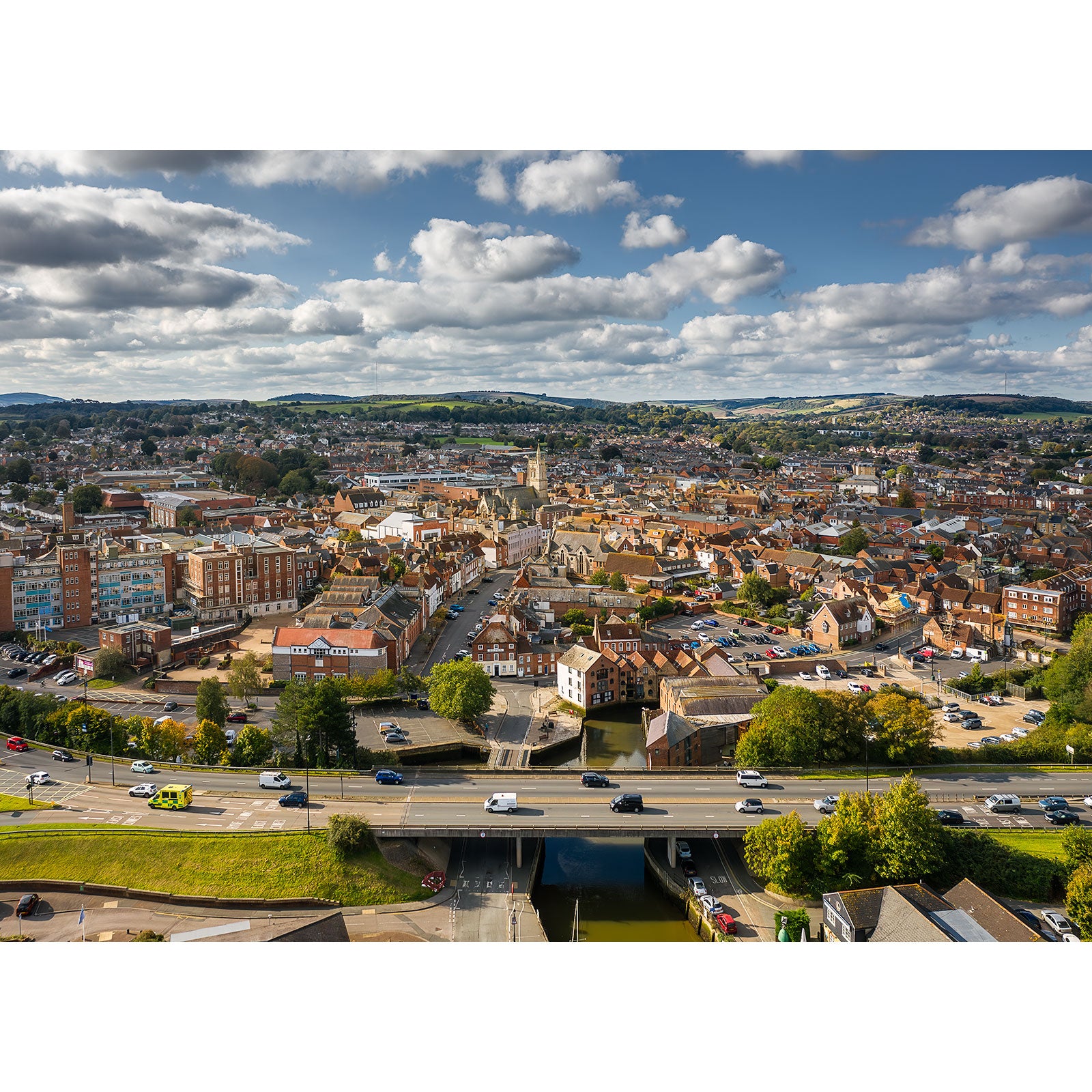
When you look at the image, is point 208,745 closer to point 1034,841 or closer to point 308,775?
point 308,775

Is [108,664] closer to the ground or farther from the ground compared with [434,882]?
farther from the ground

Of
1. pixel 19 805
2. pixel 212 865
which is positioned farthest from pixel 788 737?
pixel 19 805

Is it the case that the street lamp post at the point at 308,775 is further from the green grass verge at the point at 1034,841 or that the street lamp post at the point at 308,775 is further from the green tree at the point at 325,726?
the green grass verge at the point at 1034,841

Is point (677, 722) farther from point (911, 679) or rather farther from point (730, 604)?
point (730, 604)

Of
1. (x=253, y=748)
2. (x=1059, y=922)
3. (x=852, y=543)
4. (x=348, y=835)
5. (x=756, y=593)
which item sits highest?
(x=852, y=543)

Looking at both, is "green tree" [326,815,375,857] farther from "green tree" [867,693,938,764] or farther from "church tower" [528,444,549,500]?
"church tower" [528,444,549,500]

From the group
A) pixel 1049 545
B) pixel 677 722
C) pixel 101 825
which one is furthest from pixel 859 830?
pixel 1049 545

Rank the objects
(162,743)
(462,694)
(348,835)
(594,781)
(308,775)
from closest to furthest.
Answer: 1. (348,835)
2. (308,775)
3. (594,781)
4. (162,743)
5. (462,694)
